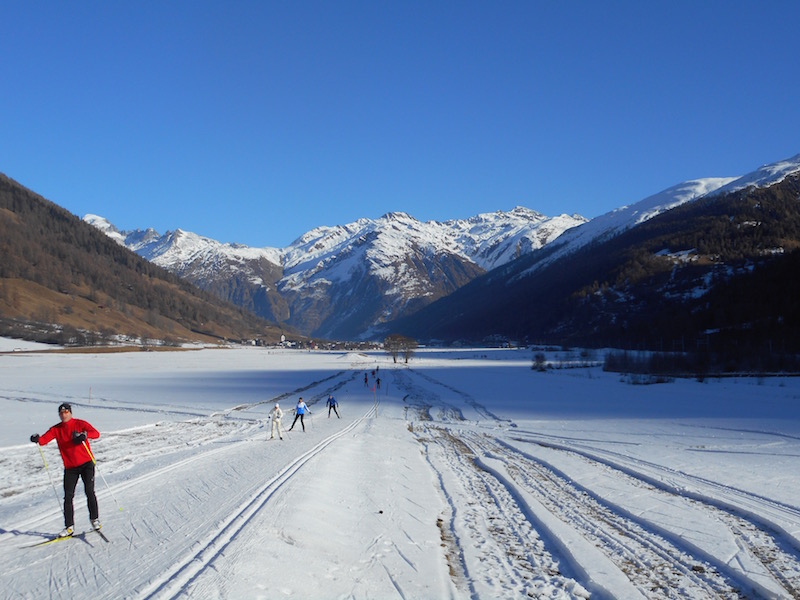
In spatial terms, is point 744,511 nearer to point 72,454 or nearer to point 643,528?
point 643,528

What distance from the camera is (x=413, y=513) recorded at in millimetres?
11641

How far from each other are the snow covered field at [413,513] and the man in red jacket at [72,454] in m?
0.39

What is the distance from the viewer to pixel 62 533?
9.39 meters

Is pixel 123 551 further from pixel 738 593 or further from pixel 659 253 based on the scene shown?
pixel 659 253

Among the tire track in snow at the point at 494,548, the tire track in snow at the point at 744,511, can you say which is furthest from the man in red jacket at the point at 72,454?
the tire track in snow at the point at 744,511

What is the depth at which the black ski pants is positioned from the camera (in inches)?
361

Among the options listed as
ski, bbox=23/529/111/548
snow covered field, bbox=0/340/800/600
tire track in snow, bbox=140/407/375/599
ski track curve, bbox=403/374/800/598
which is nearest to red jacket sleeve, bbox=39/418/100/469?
ski, bbox=23/529/111/548

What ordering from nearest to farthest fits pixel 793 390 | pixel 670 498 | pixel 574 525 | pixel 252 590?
pixel 252 590, pixel 574 525, pixel 670 498, pixel 793 390

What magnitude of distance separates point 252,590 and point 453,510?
223 inches

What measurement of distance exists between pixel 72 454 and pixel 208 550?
2811 millimetres

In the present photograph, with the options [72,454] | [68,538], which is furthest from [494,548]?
[72,454]

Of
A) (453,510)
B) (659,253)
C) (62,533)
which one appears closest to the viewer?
(62,533)

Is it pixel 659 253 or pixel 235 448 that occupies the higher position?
pixel 659 253

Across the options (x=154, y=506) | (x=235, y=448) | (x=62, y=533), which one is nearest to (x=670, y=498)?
(x=154, y=506)
